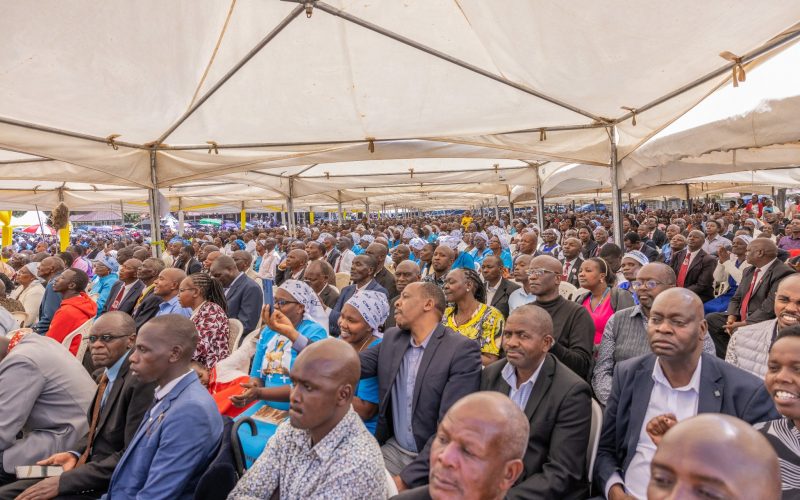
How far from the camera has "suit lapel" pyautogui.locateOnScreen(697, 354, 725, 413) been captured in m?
2.62

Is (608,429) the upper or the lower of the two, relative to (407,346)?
lower

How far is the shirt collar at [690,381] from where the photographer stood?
8.90ft

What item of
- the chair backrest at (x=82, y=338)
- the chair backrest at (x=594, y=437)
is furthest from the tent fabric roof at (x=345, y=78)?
the chair backrest at (x=594, y=437)

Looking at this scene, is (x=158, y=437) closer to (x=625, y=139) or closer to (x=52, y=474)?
(x=52, y=474)

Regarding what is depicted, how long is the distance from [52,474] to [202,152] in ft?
18.4

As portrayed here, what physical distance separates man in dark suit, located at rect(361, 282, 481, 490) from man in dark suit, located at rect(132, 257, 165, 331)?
3023 mm

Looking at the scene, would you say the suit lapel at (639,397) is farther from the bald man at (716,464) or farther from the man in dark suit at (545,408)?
the bald man at (716,464)

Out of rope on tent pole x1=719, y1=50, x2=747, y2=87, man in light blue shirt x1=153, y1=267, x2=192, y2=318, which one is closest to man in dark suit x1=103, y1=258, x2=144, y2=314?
man in light blue shirt x1=153, y1=267, x2=192, y2=318

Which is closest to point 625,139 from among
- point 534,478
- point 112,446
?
point 534,478

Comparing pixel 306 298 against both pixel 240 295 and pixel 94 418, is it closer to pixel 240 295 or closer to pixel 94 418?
pixel 94 418

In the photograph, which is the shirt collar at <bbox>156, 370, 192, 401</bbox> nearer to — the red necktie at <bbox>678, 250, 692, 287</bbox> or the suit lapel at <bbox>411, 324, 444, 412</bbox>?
the suit lapel at <bbox>411, 324, 444, 412</bbox>

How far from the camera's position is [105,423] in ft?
10.3

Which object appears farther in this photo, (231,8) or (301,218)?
(301,218)

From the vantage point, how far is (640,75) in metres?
4.98
